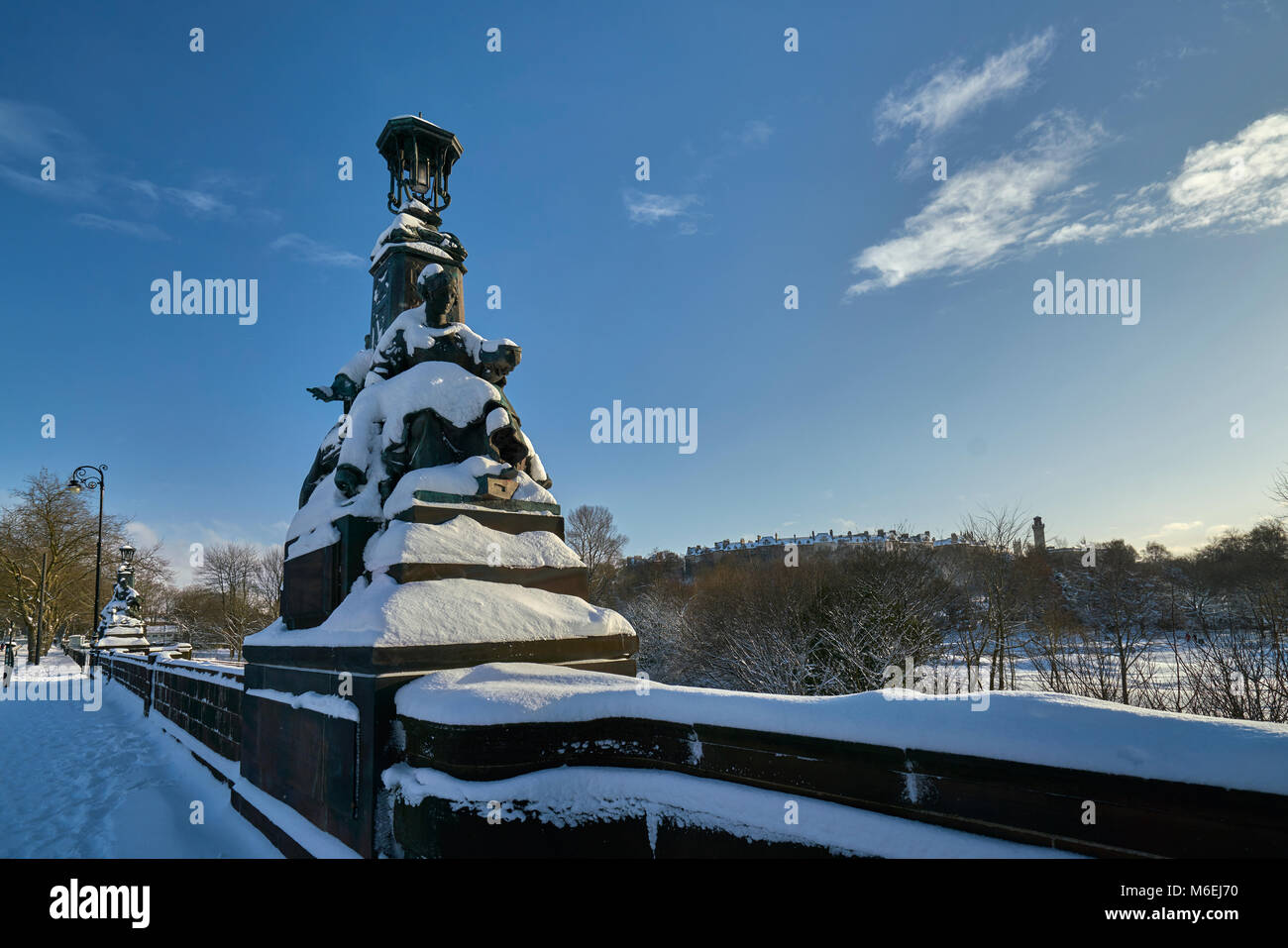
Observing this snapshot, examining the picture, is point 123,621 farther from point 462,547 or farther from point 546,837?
point 546,837

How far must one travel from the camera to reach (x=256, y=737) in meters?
5.40

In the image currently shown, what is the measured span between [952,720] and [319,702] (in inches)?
148

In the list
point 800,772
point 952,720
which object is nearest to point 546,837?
point 800,772

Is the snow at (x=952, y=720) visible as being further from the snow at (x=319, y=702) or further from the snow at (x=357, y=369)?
the snow at (x=357, y=369)

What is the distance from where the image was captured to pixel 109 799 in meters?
5.93

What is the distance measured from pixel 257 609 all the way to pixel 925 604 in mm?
46043

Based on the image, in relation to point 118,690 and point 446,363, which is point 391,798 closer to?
point 446,363

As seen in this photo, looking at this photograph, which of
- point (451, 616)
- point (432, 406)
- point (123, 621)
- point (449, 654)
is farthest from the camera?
point (123, 621)

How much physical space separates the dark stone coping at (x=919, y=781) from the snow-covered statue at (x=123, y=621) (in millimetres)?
25207

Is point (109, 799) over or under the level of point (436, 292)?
under

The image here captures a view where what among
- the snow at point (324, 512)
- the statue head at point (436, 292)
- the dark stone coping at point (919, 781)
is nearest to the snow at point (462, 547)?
the snow at point (324, 512)
